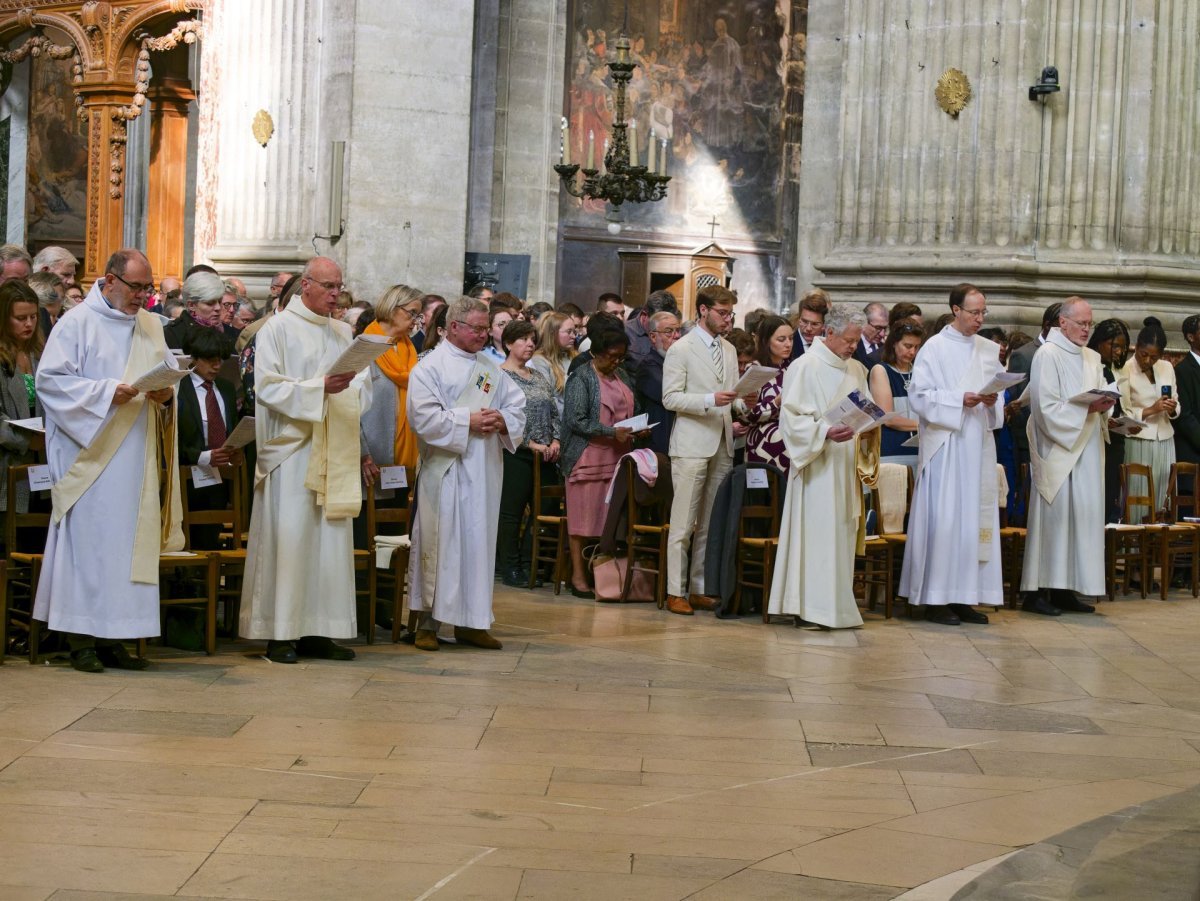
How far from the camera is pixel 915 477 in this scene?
1017 centimetres

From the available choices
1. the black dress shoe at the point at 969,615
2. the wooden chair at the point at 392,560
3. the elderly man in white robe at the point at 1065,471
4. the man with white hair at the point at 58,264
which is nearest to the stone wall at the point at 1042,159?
the elderly man in white robe at the point at 1065,471

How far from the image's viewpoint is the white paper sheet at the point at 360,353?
24.2ft

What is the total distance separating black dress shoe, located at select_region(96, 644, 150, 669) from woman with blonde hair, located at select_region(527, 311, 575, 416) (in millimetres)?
4104

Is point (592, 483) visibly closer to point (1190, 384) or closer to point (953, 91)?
point (1190, 384)

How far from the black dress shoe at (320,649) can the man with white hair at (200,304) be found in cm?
232

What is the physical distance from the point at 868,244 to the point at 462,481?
242 inches

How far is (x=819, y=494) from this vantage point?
922cm

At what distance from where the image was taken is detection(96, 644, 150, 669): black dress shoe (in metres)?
7.39

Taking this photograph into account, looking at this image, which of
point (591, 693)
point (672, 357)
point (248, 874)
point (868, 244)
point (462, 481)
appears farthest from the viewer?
point (868, 244)

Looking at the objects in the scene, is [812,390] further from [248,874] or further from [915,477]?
[248,874]

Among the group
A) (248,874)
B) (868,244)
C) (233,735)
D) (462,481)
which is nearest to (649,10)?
(868,244)

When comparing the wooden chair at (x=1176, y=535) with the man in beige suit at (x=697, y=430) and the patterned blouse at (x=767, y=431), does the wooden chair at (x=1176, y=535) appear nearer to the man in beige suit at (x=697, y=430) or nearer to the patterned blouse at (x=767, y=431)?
the patterned blouse at (x=767, y=431)

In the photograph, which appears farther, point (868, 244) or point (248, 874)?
point (868, 244)

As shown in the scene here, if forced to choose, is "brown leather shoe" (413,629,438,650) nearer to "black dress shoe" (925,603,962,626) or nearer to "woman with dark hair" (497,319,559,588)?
"woman with dark hair" (497,319,559,588)
